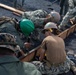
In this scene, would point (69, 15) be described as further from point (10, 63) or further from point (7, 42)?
point (10, 63)

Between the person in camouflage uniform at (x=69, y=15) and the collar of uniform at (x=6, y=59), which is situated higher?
the collar of uniform at (x=6, y=59)

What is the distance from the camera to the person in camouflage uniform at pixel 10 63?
2121 mm

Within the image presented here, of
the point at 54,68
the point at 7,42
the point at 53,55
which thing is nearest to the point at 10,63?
the point at 7,42

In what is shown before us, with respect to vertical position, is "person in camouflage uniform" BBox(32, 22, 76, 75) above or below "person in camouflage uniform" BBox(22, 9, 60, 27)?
below

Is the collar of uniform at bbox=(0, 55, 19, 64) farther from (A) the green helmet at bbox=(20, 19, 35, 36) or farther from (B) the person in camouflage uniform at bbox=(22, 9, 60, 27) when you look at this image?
(B) the person in camouflage uniform at bbox=(22, 9, 60, 27)

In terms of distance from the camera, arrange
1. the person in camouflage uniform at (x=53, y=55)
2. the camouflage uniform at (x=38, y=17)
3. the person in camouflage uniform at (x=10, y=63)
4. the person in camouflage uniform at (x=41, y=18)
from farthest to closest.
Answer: the camouflage uniform at (x=38, y=17) → the person in camouflage uniform at (x=41, y=18) → the person in camouflage uniform at (x=53, y=55) → the person in camouflage uniform at (x=10, y=63)

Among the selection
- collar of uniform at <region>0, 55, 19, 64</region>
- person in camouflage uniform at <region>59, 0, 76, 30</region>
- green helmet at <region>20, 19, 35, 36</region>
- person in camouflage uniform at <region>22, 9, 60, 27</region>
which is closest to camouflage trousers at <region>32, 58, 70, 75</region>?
green helmet at <region>20, 19, 35, 36</region>

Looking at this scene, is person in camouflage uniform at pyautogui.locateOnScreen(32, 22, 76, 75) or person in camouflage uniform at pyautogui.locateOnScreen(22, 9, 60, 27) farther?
person in camouflage uniform at pyautogui.locateOnScreen(22, 9, 60, 27)

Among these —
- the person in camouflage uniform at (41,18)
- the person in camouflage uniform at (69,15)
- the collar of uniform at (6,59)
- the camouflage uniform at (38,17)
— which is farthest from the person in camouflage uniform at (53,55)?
the person in camouflage uniform at (69,15)

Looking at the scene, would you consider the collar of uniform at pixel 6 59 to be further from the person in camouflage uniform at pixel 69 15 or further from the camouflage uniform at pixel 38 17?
the person in camouflage uniform at pixel 69 15

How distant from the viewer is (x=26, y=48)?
5832 millimetres

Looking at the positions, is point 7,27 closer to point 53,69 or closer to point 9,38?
point 53,69

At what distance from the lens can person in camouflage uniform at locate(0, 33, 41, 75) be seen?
2.12 metres

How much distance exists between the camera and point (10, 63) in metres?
2.15
